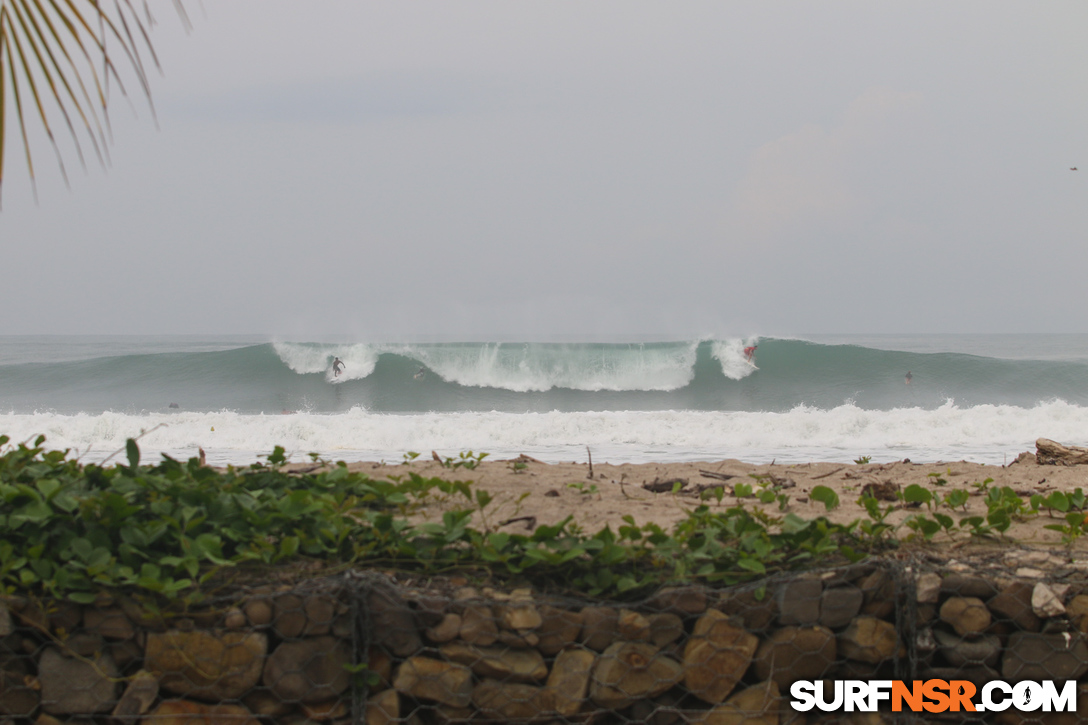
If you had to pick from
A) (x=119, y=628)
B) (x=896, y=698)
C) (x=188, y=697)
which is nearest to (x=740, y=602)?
(x=896, y=698)

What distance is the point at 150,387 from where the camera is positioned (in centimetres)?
2272

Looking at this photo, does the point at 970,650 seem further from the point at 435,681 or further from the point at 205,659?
the point at 205,659

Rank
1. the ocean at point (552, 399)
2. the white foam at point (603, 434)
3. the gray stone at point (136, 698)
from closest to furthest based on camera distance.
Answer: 1. the gray stone at point (136, 698)
2. the white foam at point (603, 434)
3. the ocean at point (552, 399)

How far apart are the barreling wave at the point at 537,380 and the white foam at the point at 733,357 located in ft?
0.22

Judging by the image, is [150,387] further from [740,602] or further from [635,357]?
[740,602]

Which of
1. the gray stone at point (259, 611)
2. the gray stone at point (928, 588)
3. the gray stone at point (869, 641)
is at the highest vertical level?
the gray stone at point (928, 588)

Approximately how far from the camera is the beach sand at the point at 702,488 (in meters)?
3.21

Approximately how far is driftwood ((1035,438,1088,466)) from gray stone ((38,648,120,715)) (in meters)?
7.11

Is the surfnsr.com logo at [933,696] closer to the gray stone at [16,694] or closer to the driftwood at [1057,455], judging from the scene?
the gray stone at [16,694]

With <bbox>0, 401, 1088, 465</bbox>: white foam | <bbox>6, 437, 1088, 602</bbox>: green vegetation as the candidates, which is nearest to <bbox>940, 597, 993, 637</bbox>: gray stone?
<bbox>6, 437, 1088, 602</bbox>: green vegetation

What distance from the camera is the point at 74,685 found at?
8.05ft

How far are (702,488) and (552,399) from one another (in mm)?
17305

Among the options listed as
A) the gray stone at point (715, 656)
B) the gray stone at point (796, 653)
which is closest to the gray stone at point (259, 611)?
the gray stone at point (715, 656)

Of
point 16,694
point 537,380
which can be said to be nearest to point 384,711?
point 16,694
